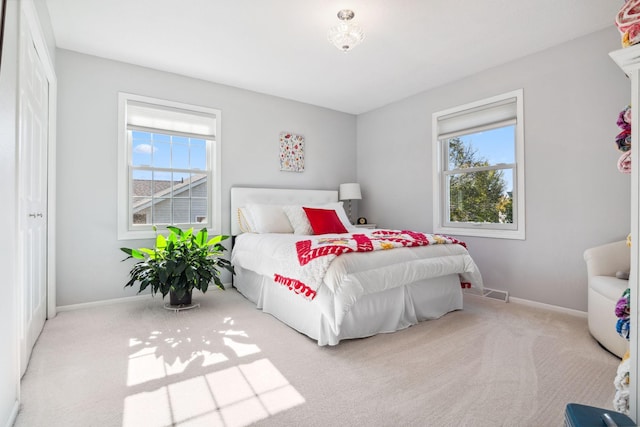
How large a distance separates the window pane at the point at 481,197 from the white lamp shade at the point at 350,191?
132 centimetres

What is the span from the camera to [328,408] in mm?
1625

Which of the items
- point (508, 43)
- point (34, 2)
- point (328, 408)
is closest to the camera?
point (328, 408)

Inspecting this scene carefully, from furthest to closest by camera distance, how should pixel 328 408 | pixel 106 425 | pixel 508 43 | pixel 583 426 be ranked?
pixel 508 43
pixel 328 408
pixel 106 425
pixel 583 426

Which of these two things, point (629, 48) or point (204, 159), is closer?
point (629, 48)

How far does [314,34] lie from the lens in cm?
296

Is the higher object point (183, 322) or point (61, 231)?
point (61, 231)

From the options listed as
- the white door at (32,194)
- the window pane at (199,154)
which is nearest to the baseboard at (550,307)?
the window pane at (199,154)

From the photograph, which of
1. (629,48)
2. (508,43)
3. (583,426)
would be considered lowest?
(583,426)

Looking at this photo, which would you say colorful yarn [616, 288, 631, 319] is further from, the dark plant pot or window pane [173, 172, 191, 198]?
window pane [173, 172, 191, 198]

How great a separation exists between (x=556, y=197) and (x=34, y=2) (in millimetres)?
4381

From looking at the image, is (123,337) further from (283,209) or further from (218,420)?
(283,209)

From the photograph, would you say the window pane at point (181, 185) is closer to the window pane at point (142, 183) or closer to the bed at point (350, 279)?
the window pane at point (142, 183)

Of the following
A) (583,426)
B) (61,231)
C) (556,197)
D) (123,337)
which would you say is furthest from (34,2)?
(556,197)

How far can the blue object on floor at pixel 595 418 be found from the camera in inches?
36.3
